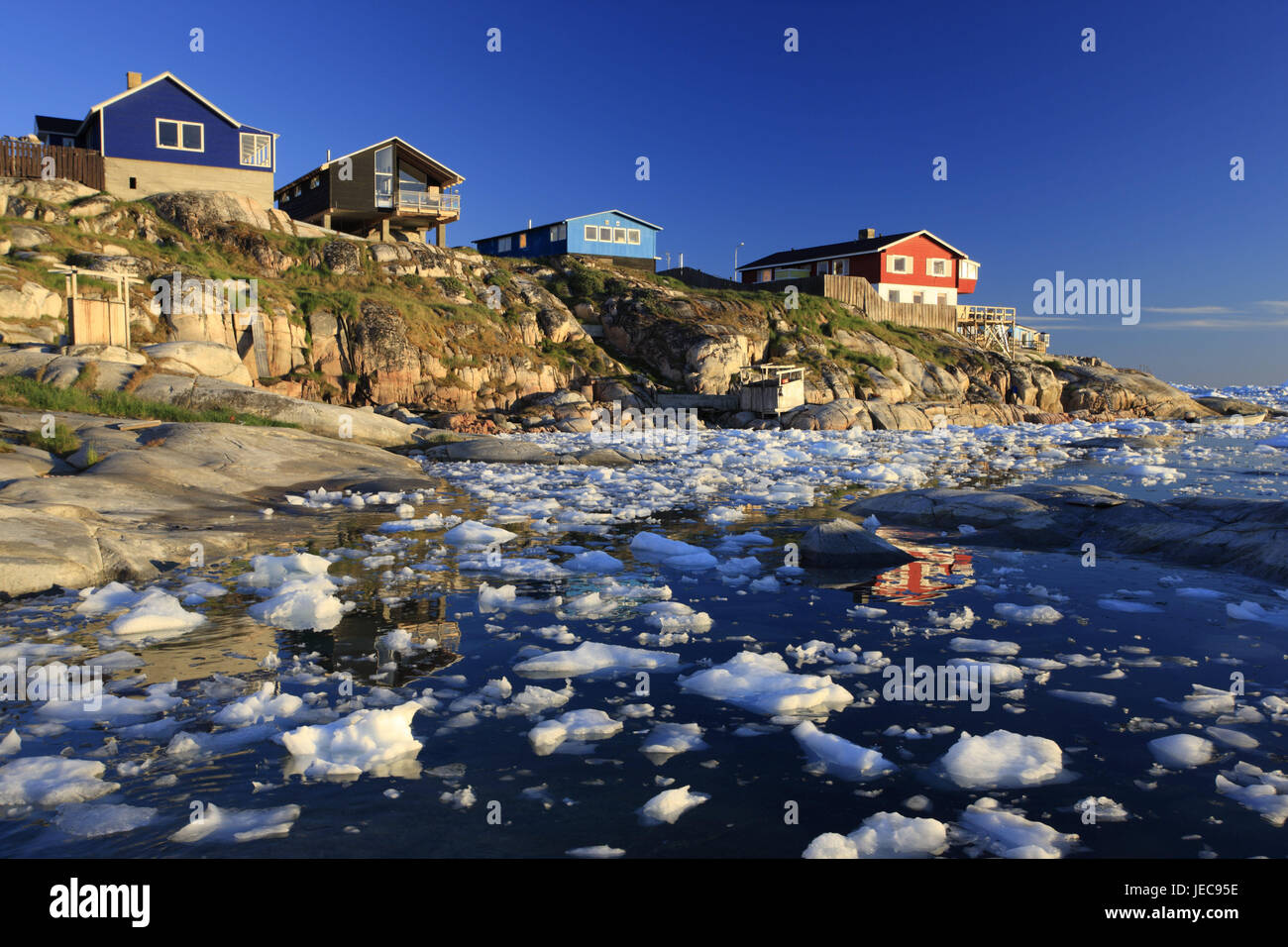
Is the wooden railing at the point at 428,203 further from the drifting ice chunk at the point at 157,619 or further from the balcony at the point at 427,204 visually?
the drifting ice chunk at the point at 157,619

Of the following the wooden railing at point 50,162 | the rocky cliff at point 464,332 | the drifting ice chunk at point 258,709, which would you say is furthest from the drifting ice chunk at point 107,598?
the wooden railing at point 50,162

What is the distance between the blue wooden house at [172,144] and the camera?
34.2 metres

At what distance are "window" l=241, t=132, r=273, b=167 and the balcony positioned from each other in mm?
6242

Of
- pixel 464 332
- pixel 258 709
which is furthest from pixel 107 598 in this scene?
pixel 464 332

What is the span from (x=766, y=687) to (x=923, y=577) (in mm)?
4101

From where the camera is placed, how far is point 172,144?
3541cm

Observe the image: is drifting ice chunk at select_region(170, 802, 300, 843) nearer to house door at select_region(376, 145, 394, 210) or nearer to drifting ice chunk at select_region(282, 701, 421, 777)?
drifting ice chunk at select_region(282, 701, 421, 777)

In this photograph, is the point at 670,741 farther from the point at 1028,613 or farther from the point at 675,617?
the point at 1028,613

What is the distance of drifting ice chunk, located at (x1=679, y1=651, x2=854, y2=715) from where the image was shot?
17.5 ft

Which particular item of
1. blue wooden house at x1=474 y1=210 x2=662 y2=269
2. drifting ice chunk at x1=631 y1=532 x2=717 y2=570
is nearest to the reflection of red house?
drifting ice chunk at x1=631 y1=532 x2=717 y2=570
